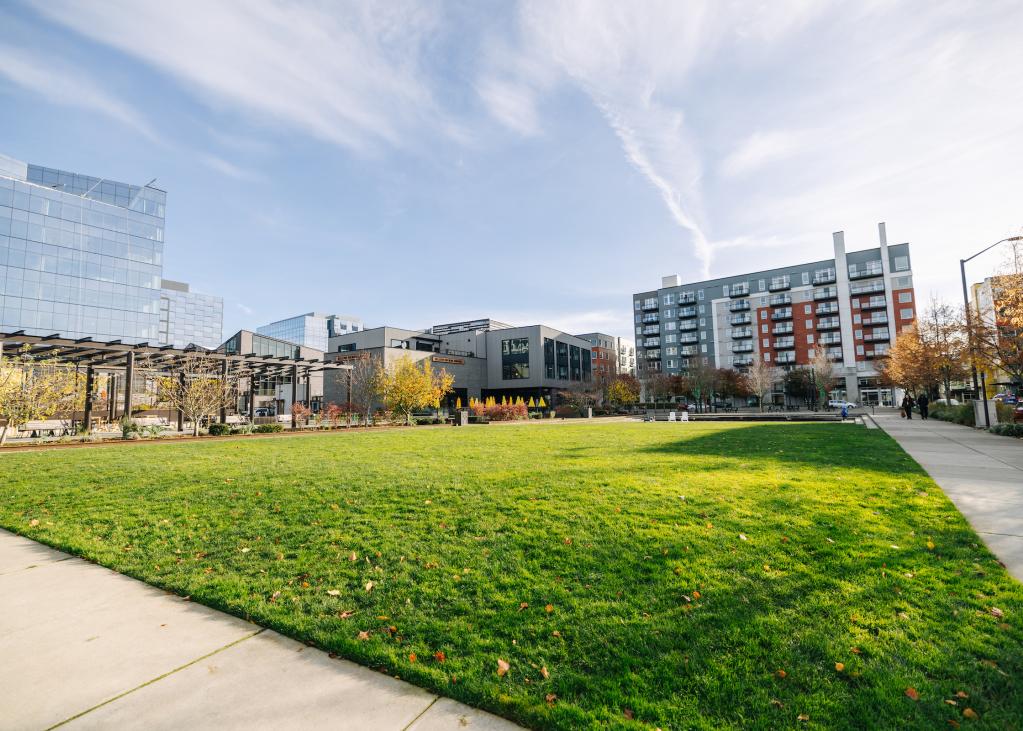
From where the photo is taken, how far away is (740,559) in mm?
5145

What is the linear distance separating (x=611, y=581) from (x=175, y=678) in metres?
3.75

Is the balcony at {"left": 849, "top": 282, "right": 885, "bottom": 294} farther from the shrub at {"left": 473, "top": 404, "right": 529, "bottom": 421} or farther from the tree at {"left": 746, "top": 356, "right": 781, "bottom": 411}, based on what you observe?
the shrub at {"left": 473, "top": 404, "right": 529, "bottom": 421}

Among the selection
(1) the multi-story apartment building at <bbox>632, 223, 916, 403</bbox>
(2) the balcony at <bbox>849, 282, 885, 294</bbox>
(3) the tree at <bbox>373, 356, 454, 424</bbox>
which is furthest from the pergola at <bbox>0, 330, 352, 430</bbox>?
(2) the balcony at <bbox>849, 282, 885, 294</bbox>

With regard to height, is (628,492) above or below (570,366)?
below

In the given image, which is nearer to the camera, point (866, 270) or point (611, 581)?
point (611, 581)

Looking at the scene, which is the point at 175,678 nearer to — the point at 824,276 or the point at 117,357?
the point at 117,357

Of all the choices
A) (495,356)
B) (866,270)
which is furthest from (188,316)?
(866,270)

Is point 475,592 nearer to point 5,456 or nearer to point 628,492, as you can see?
point 628,492

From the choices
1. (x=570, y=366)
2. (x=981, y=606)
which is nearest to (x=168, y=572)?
(x=981, y=606)

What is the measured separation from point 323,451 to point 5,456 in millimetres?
9808

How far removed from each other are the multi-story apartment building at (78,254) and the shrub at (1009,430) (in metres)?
90.5

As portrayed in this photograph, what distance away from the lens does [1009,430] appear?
60.1 ft

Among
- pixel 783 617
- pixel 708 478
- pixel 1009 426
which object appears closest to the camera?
pixel 783 617

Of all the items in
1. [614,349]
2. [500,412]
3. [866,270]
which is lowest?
[500,412]
